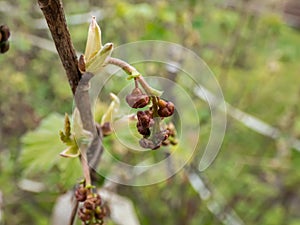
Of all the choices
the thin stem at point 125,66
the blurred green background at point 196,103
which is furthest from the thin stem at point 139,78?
the blurred green background at point 196,103

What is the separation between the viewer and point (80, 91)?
1.47 feet

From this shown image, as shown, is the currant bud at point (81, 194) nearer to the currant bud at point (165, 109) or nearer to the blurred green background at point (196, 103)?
the currant bud at point (165, 109)

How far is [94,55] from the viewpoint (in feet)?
1.43

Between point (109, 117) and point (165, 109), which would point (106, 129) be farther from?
point (165, 109)

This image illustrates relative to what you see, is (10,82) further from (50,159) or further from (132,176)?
(50,159)

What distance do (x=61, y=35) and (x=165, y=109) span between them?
99mm

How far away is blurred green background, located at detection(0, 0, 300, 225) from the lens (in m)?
1.36

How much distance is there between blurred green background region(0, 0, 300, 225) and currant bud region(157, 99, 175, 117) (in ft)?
2.57

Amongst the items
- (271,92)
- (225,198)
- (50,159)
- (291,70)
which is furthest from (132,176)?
(291,70)

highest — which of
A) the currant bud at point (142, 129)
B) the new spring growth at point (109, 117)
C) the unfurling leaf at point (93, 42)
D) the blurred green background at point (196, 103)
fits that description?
the unfurling leaf at point (93, 42)

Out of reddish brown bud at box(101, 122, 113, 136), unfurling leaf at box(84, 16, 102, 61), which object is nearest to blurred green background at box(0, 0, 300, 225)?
reddish brown bud at box(101, 122, 113, 136)

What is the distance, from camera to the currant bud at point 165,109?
0.40 metres

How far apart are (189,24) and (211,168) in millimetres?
444

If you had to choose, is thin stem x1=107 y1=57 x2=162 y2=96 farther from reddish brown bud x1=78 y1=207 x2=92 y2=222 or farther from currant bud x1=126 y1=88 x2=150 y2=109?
reddish brown bud x1=78 y1=207 x2=92 y2=222
